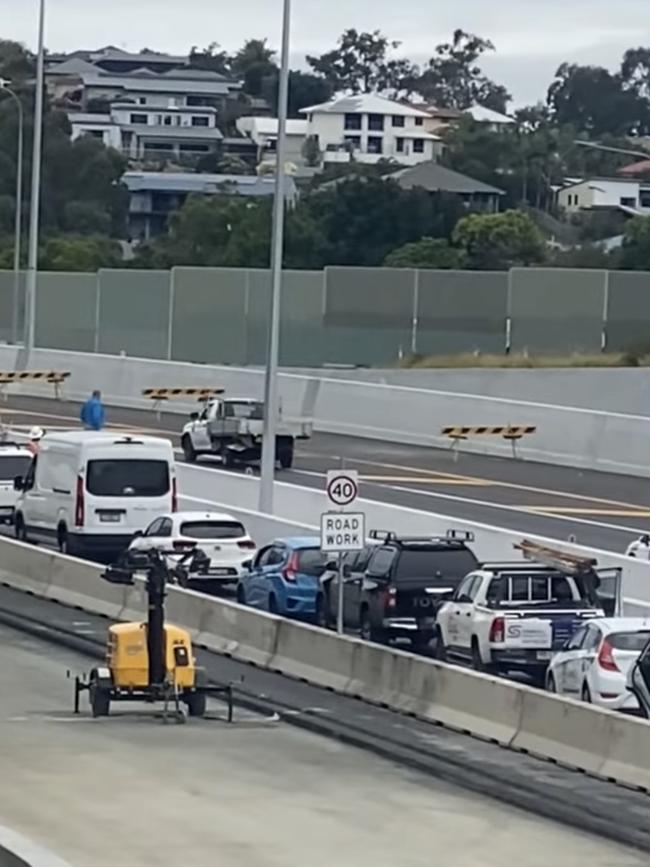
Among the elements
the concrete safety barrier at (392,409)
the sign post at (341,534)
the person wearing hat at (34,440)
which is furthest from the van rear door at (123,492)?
the concrete safety barrier at (392,409)

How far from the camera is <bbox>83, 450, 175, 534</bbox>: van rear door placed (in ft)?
118

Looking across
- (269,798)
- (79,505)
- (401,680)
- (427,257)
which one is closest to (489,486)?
(79,505)

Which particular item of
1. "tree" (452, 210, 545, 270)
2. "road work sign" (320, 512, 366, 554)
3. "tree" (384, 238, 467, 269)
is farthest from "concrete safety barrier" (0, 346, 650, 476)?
"tree" (452, 210, 545, 270)

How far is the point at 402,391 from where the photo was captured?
57.7 meters

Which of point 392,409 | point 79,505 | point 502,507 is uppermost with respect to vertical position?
point 392,409

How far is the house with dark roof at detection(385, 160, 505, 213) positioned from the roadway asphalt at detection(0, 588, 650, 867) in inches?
4323

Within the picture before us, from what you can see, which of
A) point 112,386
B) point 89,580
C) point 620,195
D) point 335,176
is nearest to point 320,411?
point 112,386

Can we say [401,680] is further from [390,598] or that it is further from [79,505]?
[79,505]

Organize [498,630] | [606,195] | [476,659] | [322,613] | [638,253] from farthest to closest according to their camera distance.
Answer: [606,195] → [638,253] → [322,613] → [476,659] → [498,630]

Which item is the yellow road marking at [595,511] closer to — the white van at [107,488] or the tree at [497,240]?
the white van at [107,488]

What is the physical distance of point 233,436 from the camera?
51.3m

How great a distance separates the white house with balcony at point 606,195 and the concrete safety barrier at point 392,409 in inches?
3419

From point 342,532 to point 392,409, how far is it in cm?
3044

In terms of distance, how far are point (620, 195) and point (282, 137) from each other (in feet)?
440
